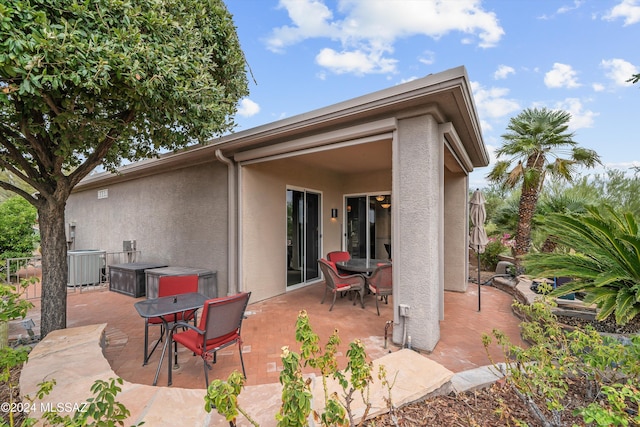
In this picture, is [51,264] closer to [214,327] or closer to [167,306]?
[167,306]

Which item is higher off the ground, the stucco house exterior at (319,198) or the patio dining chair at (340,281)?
the stucco house exterior at (319,198)

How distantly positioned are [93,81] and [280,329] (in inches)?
155

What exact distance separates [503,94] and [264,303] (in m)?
14.6

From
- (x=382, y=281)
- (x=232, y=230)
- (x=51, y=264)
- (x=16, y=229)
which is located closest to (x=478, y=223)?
(x=382, y=281)

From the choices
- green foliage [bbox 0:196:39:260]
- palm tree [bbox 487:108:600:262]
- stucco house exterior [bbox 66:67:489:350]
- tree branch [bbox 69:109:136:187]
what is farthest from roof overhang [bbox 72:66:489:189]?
green foliage [bbox 0:196:39:260]

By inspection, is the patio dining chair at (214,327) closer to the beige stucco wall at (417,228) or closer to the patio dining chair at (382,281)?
the beige stucco wall at (417,228)

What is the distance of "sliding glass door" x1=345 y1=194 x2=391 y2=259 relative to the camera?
7.94m

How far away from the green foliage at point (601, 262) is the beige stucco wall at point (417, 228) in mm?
1256

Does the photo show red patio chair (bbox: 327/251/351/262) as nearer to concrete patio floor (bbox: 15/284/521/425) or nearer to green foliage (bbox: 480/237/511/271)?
concrete patio floor (bbox: 15/284/521/425)

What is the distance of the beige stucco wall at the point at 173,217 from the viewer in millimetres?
6109

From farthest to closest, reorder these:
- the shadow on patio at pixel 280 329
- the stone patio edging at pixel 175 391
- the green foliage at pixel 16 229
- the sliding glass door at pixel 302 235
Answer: the green foliage at pixel 16 229
the sliding glass door at pixel 302 235
the shadow on patio at pixel 280 329
the stone patio edging at pixel 175 391

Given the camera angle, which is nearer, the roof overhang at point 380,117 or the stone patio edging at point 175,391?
the stone patio edging at point 175,391

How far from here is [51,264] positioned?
150 inches

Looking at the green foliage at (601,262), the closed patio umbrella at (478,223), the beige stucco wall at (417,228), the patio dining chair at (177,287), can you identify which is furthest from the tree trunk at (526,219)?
the patio dining chair at (177,287)
